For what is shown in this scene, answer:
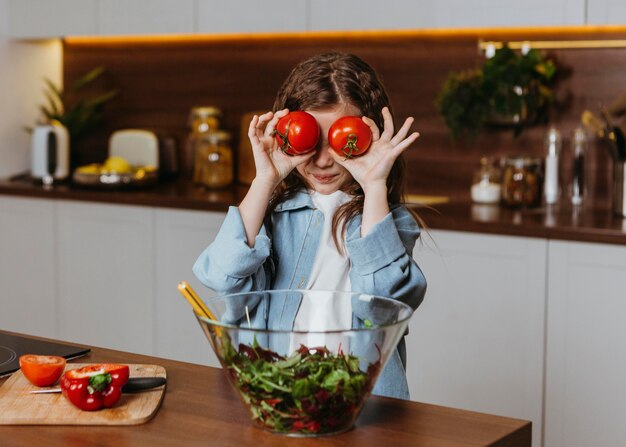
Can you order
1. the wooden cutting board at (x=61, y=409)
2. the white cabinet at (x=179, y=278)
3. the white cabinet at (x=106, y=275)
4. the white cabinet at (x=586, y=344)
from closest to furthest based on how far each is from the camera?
the wooden cutting board at (x=61, y=409), the white cabinet at (x=586, y=344), the white cabinet at (x=179, y=278), the white cabinet at (x=106, y=275)

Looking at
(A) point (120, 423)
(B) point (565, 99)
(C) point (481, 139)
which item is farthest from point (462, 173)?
(A) point (120, 423)

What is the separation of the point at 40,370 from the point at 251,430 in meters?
0.37

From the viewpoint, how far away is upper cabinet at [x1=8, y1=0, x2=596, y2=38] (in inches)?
118

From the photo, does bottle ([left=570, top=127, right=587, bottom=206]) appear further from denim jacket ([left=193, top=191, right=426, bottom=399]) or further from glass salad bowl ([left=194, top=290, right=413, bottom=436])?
glass salad bowl ([left=194, top=290, right=413, bottom=436])

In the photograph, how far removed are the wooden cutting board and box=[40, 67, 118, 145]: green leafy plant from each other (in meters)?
2.80

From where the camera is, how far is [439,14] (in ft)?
10.4

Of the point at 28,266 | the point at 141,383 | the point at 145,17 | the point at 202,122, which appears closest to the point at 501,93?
the point at 202,122

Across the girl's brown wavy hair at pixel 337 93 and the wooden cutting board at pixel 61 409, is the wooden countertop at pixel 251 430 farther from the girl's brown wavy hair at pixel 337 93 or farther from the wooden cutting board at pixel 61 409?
the girl's brown wavy hair at pixel 337 93

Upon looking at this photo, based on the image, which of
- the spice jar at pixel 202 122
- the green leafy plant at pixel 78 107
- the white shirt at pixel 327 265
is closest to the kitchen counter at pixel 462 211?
the spice jar at pixel 202 122

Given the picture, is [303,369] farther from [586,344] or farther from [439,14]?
[439,14]

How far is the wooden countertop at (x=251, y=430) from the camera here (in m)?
1.27

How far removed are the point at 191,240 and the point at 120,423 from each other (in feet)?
6.95

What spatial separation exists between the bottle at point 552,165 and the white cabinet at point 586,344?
1.69 ft

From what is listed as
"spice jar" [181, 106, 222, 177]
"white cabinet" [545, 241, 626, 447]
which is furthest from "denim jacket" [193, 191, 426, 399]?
"spice jar" [181, 106, 222, 177]
